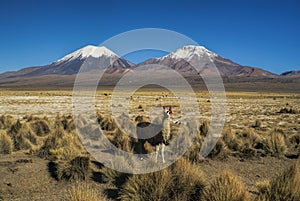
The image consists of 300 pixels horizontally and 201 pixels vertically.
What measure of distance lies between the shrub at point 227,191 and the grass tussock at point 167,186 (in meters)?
0.45

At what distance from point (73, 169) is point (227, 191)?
12.3 ft

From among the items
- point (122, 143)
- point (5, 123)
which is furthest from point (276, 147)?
point (5, 123)

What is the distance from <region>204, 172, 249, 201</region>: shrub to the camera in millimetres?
4492

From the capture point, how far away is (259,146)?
1105 centimetres

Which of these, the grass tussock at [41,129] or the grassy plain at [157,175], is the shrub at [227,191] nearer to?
the grassy plain at [157,175]

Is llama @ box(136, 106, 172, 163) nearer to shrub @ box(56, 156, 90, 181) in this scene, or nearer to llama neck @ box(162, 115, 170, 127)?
llama neck @ box(162, 115, 170, 127)

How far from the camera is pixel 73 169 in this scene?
22.5 feet

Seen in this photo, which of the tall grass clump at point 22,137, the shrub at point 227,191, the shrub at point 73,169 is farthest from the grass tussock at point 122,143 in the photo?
the shrub at point 227,191

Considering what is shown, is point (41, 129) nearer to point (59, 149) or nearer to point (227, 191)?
point (59, 149)

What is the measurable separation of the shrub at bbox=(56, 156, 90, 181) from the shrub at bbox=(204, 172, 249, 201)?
3.22 metres

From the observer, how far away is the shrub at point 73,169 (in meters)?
6.78

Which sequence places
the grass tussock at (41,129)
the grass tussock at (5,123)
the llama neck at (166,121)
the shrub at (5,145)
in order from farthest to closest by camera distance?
the grass tussock at (5,123) < the grass tussock at (41,129) < the shrub at (5,145) < the llama neck at (166,121)

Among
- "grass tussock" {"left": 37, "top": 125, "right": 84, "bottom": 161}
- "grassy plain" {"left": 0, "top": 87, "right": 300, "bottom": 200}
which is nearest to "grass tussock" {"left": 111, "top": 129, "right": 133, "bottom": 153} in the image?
"grassy plain" {"left": 0, "top": 87, "right": 300, "bottom": 200}

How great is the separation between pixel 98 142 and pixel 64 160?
4328mm
